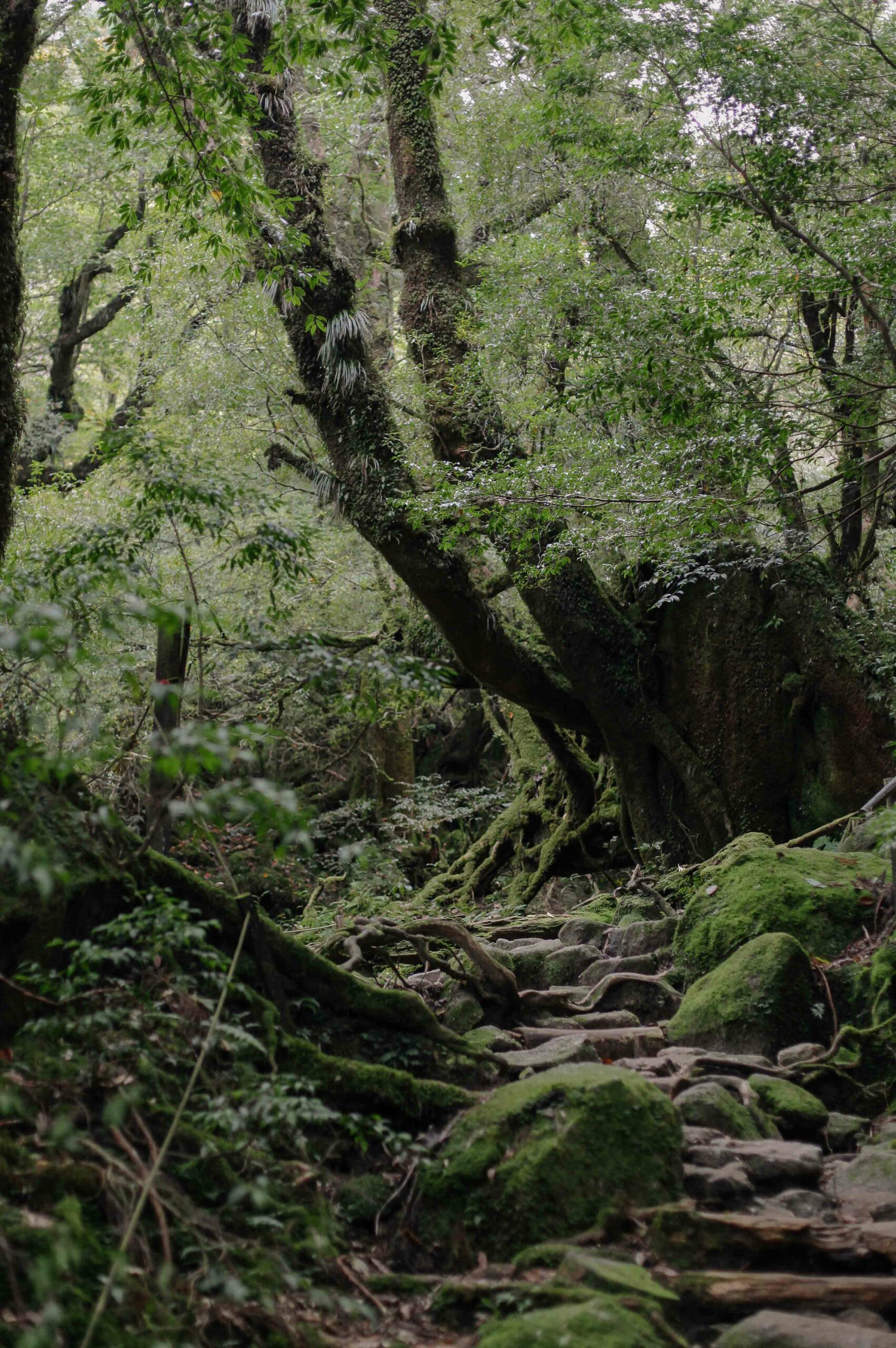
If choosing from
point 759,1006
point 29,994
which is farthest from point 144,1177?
point 759,1006

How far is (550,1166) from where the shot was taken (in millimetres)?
3572

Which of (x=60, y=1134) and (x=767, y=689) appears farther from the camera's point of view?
(x=767, y=689)

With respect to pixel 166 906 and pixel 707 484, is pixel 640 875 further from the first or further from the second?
pixel 166 906

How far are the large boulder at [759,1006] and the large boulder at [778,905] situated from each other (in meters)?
0.35

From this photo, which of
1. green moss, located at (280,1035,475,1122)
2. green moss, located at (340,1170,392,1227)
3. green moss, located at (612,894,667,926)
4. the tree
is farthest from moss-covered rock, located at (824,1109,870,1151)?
the tree

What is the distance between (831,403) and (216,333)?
8737mm

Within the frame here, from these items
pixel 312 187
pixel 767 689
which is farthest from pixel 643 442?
pixel 312 187

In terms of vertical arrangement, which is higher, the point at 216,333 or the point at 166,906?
the point at 216,333

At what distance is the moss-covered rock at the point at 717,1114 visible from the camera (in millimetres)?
4246

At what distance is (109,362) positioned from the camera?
2159cm

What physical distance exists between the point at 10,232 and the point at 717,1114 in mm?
6102

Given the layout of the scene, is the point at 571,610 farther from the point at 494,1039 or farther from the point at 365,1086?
the point at 365,1086

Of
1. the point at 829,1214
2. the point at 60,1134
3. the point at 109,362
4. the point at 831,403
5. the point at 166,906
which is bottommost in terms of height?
the point at 829,1214

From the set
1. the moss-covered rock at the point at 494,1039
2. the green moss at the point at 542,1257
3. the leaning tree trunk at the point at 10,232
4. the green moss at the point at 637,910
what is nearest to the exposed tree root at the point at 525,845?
the green moss at the point at 637,910
